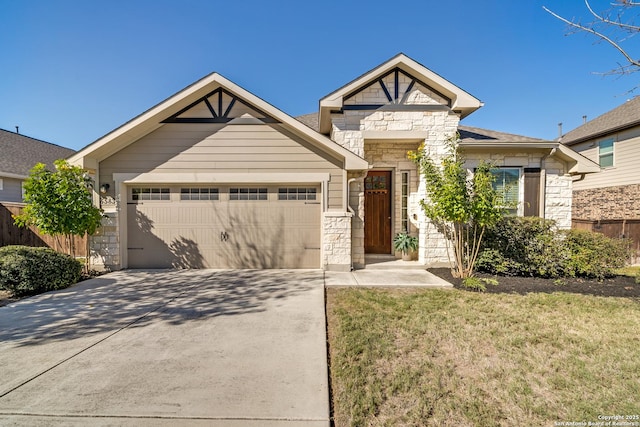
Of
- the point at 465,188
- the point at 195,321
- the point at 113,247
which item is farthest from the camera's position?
the point at 113,247

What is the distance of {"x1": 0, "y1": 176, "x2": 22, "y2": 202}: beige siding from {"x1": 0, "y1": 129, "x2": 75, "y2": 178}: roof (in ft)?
1.51

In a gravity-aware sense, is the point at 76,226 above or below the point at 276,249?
above

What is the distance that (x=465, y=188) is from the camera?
658cm

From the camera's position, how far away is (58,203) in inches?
256

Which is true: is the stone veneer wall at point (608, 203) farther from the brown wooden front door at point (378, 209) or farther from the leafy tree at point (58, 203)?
the leafy tree at point (58, 203)

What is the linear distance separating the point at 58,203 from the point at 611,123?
70.0 ft

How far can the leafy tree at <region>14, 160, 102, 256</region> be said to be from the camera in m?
6.39

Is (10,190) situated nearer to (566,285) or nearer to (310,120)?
(310,120)

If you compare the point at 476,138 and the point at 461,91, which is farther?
the point at 476,138

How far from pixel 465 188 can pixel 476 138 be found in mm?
2770

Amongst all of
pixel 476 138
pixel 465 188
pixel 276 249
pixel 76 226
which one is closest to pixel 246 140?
pixel 276 249

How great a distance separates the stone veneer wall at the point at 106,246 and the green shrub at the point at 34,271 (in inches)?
44.5

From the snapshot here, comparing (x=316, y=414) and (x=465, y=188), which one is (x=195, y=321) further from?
(x=465, y=188)

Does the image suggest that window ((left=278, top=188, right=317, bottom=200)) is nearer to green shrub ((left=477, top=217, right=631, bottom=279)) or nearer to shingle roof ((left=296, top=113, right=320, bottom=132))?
shingle roof ((left=296, top=113, right=320, bottom=132))
